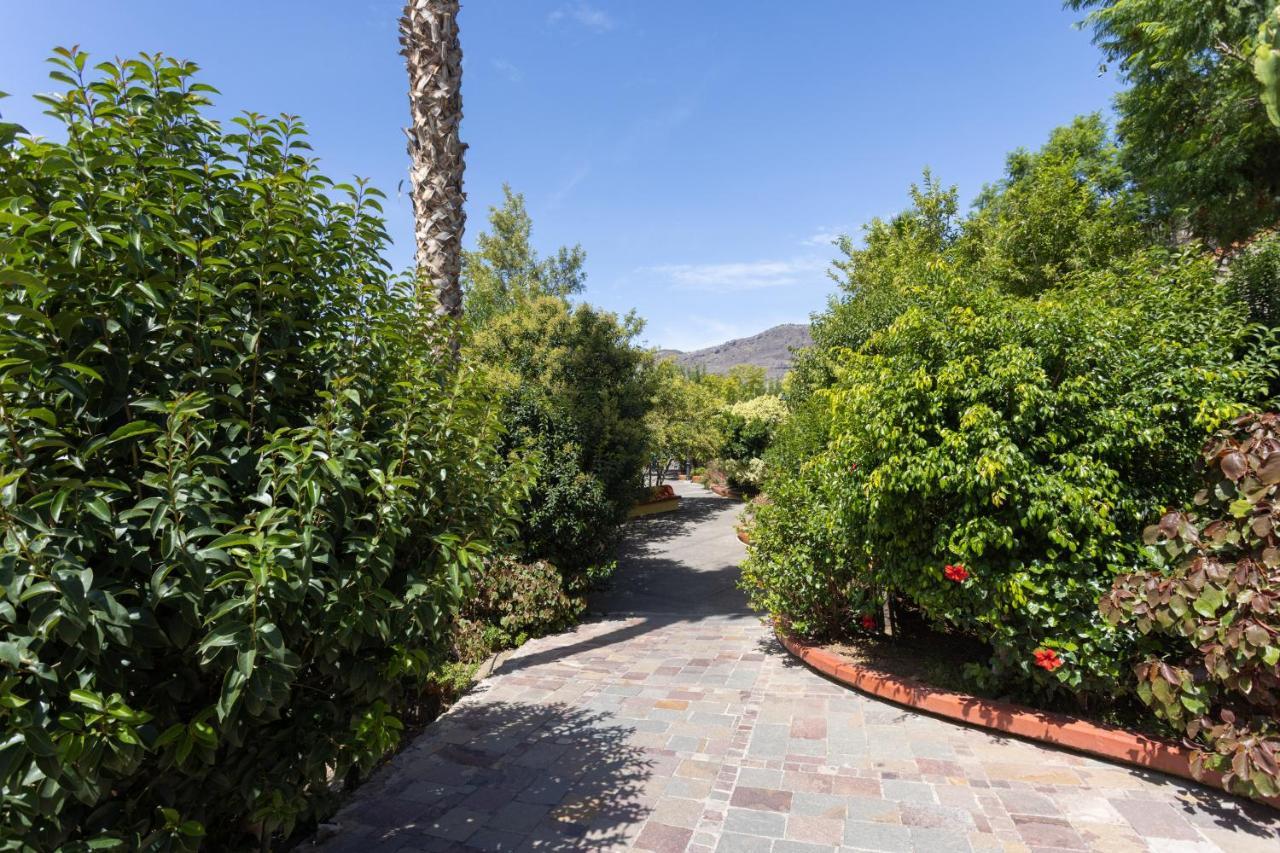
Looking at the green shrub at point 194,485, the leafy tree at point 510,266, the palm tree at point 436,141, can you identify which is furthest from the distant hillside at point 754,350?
the green shrub at point 194,485

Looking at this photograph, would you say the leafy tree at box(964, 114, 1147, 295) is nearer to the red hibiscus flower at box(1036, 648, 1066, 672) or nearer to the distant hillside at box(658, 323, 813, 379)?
the red hibiscus flower at box(1036, 648, 1066, 672)

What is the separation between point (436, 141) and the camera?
6.12 metres

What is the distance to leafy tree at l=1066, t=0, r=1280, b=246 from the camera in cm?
669

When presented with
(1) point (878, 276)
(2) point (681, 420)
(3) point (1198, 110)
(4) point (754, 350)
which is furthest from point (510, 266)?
(4) point (754, 350)

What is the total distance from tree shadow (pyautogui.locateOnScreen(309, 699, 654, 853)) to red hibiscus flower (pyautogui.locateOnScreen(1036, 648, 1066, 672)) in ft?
8.89

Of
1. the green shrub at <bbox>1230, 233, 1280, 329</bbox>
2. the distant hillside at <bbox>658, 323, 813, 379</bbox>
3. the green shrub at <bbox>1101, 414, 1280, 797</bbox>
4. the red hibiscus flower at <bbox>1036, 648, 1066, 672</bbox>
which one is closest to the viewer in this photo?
the green shrub at <bbox>1101, 414, 1280, 797</bbox>

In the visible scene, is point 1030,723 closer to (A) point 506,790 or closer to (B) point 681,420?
(A) point 506,790

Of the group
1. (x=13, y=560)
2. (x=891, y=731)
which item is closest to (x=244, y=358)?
(x=13, y=560)

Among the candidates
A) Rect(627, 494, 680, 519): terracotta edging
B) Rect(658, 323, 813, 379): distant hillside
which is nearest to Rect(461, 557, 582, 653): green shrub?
Rect(627, 494, 680, 519): terracotta edging

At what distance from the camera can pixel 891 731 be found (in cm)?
442

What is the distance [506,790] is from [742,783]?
1.51m

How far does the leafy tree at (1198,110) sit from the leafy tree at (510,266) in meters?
15.4

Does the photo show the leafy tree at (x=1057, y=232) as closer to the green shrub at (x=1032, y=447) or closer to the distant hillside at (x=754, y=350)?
the green shrub at (x=1032, y=447)

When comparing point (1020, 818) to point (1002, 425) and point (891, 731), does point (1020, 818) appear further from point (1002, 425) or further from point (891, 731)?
point (1002, 425)
